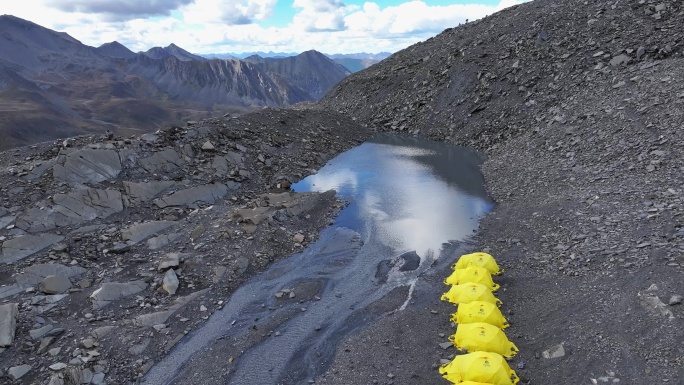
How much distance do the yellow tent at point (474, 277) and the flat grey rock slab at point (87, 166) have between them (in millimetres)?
17777

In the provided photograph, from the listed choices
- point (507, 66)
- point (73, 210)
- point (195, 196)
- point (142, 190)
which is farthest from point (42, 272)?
point (507, 66)

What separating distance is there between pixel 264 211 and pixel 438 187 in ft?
42.7

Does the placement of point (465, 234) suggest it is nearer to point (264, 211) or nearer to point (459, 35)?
point (264, 211)

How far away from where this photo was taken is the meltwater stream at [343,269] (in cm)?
1322

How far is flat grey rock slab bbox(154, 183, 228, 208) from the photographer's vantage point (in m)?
22.6

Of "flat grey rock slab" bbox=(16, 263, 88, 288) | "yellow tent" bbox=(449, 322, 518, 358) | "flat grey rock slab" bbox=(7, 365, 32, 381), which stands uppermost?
"flat grey rock slab" bbox=(16, 263, 88, 288)

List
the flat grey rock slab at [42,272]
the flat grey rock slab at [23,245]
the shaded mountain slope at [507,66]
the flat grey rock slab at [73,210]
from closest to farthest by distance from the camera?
1. the flat grey rock slab at [42,272]
2. the flat grey rock slab at [23,245]
3. the flat grey rock slab at [73,210]
4. the shaded mountain slope at [507,66]

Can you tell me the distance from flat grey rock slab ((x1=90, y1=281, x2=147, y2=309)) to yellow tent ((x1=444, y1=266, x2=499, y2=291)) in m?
11.6

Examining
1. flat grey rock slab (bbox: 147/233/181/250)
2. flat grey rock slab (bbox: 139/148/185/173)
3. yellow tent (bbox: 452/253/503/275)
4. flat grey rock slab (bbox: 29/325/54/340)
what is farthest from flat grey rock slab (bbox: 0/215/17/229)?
yellow tent (bbox: 452/253/503/275)

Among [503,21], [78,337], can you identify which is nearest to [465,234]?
[78,337]

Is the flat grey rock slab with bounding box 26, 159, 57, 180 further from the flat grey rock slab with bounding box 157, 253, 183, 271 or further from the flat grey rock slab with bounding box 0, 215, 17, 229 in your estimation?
the flat grey rock slab with bounding box 157, 253, 183, 271

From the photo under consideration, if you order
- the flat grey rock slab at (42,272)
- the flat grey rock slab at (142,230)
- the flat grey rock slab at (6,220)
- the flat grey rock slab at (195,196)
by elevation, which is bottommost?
the flat grey rock slab at (42,272)

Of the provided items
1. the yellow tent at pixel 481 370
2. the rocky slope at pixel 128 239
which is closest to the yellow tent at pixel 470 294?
the yellow tent at pixel 481 370

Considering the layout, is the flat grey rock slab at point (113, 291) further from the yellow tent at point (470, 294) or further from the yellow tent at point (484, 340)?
the yellow tent at point (484, 340)
